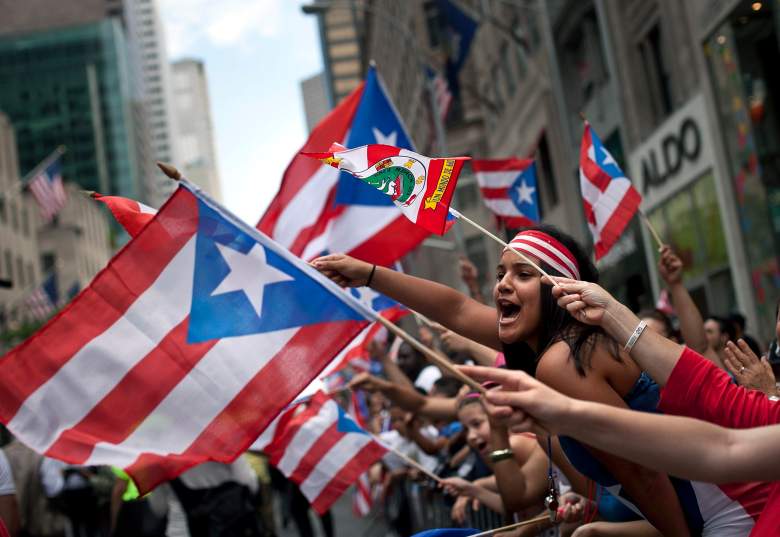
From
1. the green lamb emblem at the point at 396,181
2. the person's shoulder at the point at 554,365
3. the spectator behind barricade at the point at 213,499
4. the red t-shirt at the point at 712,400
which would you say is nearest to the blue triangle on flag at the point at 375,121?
the spectator behind barricade at the point at 213,499

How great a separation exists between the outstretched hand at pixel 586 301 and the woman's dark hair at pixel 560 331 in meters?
0.17

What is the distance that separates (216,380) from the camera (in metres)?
4.62

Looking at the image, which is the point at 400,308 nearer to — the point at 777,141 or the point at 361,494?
the point at 361,494

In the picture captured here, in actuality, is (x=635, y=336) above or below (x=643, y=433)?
above

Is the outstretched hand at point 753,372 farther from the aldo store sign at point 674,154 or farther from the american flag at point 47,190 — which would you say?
the american flag at point 47,190

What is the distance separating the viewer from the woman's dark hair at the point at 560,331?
12.6 feet

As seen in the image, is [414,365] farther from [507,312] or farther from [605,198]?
[507,312]

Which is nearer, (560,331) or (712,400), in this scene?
(712,400)

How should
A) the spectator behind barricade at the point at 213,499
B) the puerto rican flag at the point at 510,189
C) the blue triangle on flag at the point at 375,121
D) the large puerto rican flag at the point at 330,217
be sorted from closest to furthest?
the large puerto rican flag at the point at 330,217
the spectator behind barricade at the point at 213,499
the blue triangle on flag at the point at 375,121
the puerto rican flag at the point at 510,189

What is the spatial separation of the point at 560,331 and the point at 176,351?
1.61 m

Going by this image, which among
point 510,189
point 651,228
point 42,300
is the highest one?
point 42,300

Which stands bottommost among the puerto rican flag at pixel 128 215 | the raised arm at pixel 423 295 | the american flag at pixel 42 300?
the raised arm at pixel 423 295

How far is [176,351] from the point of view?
15.4ft

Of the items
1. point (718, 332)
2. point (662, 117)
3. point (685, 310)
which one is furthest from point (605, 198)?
point (662, 117)
